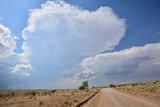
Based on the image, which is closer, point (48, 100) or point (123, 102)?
point (123, 102)

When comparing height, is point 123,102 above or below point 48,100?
below

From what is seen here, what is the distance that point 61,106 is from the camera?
32438mm

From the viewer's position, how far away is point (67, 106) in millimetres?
32688

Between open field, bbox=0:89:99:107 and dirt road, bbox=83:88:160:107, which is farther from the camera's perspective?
open field, bbox=0:89:99:107

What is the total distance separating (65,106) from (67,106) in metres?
0.35

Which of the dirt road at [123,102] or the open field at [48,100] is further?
the open field at [48,100]

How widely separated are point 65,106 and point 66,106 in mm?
176

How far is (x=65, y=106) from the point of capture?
32.4 metres

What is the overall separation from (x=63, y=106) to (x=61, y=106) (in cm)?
27

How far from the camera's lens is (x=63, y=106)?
1281 inches

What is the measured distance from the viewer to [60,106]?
32.3 m

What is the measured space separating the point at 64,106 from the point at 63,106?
0.48 ft

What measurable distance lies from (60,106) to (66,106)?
781 millimetres

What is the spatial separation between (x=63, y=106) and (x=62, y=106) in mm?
129
